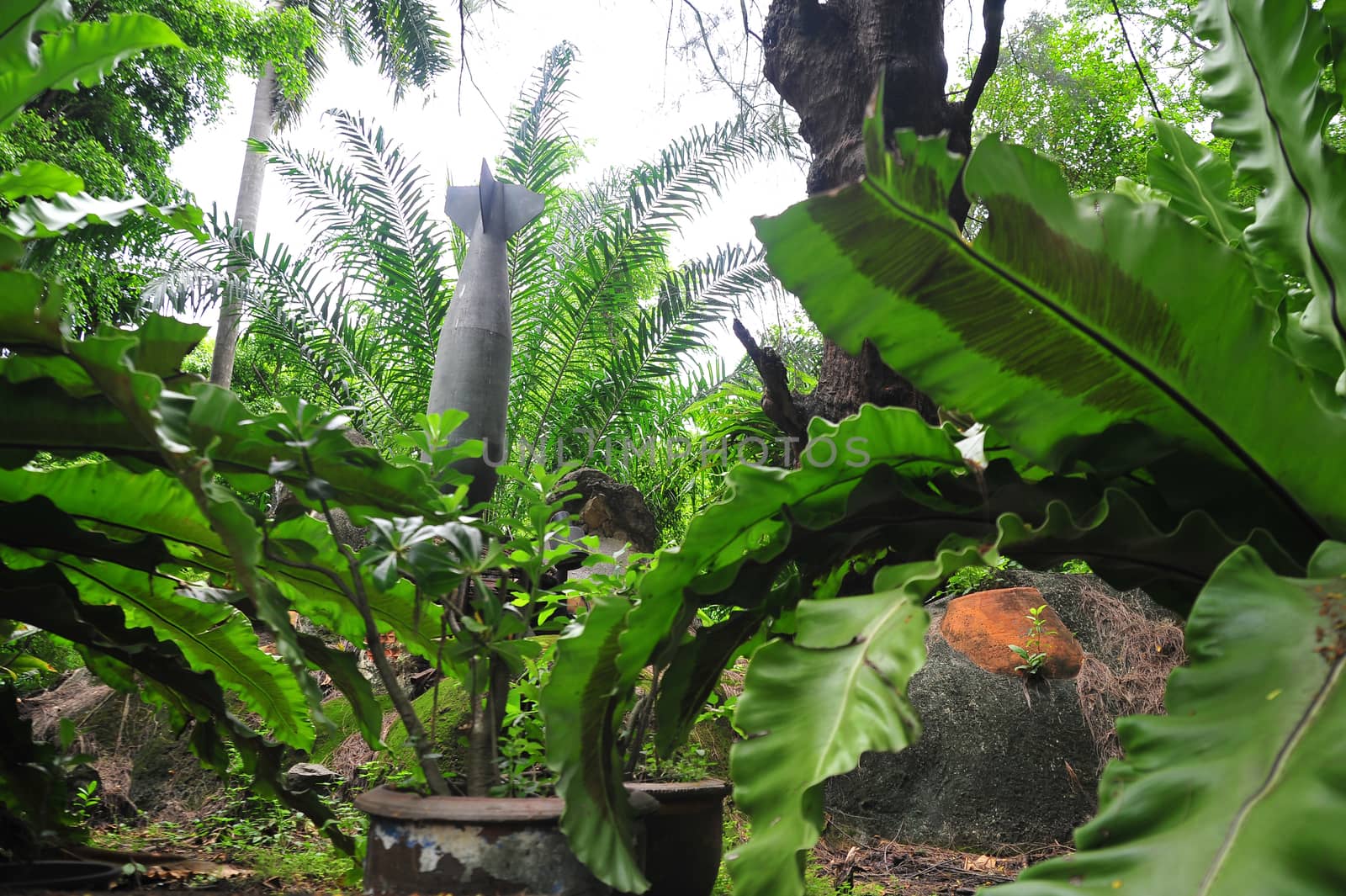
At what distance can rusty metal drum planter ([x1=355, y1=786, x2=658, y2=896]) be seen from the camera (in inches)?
41.9

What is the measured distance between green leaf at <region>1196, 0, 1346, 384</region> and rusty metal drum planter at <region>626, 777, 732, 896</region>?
1097 millimetres

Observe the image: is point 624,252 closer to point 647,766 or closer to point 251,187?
point 647,766

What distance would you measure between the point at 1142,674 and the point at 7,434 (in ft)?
10.9

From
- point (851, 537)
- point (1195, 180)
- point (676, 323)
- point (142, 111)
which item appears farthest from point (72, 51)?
point (142, 111)

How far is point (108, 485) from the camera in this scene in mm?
1366

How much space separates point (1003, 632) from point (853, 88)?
2005mm

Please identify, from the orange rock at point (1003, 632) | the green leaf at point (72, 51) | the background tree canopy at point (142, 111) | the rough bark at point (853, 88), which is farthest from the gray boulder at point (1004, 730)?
the background tree canopy at point (142, 111)

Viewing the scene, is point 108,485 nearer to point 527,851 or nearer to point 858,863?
point 527,851

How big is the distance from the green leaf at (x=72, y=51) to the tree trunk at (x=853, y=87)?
6.43 feet

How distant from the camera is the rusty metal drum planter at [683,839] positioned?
143cm

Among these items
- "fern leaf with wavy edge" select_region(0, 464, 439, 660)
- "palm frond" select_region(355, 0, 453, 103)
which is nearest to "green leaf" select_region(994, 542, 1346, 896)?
"fern leaf with wavy edge" select_region(0, 464, 439, 660)

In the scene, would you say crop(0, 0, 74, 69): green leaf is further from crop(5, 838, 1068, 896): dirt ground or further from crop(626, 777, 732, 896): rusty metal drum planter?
crop(626, 777, 732, 896): rusty metal drum planter

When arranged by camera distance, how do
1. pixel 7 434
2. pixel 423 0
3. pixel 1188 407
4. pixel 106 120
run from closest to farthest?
pixel 1188 407, pixel 7 434, pixel 106 120, pixel 423 0

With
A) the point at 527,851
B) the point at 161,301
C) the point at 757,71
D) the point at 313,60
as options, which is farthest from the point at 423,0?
the point at 527,851
